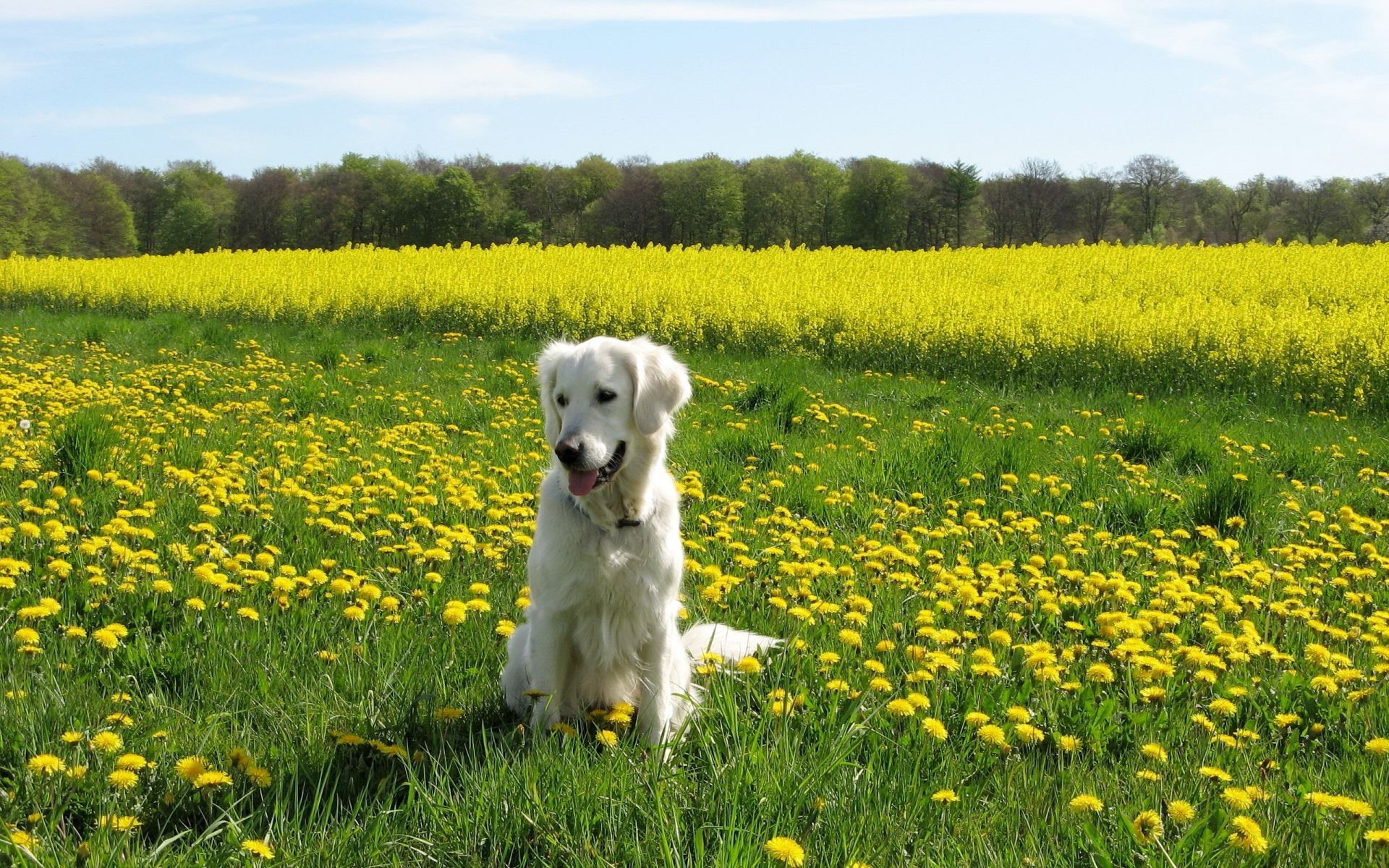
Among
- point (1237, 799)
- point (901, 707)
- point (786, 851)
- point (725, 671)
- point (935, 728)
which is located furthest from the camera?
point (725, 671)

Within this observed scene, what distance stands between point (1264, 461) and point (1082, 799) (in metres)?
6.07

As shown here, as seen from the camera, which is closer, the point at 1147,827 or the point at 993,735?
the point at 1147,827

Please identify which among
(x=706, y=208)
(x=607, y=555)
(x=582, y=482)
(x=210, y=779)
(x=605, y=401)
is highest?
(x=706, y=208)

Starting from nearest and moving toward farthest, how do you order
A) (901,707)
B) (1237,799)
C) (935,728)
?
(1237,799), (935,728), (901,707)

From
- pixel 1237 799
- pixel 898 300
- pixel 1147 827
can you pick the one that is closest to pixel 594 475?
pixel 1147 827

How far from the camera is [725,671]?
10.5 ft

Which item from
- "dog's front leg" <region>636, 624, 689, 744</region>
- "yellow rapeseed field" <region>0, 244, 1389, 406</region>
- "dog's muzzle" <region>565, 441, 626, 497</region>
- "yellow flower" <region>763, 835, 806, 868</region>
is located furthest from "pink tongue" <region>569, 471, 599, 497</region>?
"yellow rapeseed field" <region>0, 244, 1389, 406</region>

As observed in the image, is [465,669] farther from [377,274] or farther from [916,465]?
[377,274]

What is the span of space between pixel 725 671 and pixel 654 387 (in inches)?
36.4

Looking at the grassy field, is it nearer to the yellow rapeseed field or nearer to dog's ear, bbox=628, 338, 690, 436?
dog's ear, bbox=628, 338, 690, 436

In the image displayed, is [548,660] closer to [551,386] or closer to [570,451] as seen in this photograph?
[570,451]

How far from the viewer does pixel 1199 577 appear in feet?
15.8

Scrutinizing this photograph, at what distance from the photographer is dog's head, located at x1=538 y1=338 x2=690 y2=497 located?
291 centimetres

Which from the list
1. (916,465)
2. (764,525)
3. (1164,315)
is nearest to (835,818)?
(764,525)
